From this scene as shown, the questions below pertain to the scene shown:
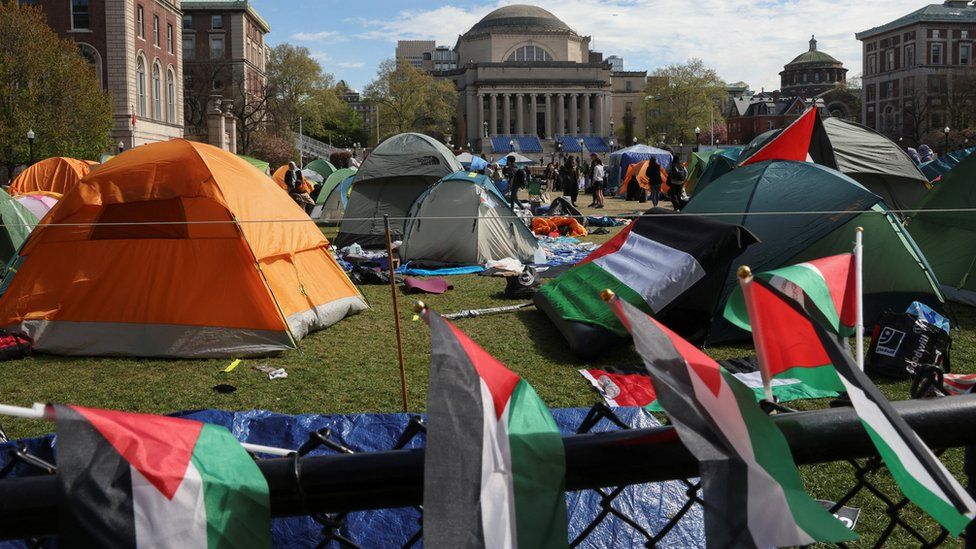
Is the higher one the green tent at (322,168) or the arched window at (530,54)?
the arched window at (530,54)

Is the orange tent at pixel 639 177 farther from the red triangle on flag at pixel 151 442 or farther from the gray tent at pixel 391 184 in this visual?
the red triangle on flag at pixel 151 442

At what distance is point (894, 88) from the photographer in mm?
85312

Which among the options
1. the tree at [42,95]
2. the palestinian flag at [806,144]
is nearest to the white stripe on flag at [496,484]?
the palestinian flag at [806,144]

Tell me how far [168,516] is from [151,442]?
0.11m

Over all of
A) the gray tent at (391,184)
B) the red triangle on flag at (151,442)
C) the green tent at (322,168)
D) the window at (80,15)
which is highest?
the window at (80,15)

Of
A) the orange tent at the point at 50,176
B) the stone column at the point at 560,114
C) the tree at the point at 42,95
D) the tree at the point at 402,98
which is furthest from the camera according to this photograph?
A: the stone column at the point at 560,114

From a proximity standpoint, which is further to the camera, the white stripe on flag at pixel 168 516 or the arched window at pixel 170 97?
the arched window at pixel 170 97

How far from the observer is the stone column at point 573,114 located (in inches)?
3895

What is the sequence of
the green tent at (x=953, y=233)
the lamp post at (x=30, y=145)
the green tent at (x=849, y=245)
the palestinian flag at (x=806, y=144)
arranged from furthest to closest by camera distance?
the lamp post at (x=30, y=145), the palestinian flag at (x=806, y=144), the green tent at (x=953, y=233), the green tent at (x=849, y=245)

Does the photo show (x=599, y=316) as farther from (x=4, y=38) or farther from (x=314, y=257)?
(x=4, y=38)

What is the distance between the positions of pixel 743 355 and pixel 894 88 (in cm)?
9095

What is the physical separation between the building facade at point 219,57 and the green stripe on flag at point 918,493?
59931 millimetres

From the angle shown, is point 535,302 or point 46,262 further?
point 535,302

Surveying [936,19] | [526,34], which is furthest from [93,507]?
[526,34]
